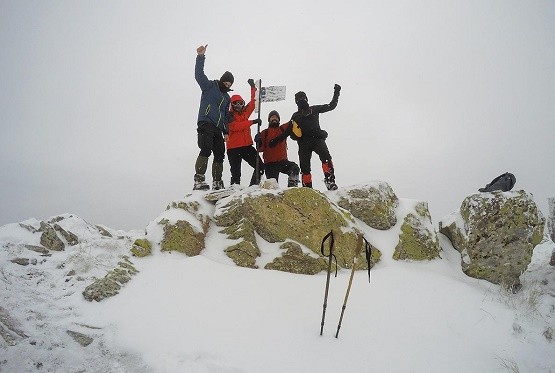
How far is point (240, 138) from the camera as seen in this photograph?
7656mm

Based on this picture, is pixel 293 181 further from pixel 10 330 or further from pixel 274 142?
pixel 10 330

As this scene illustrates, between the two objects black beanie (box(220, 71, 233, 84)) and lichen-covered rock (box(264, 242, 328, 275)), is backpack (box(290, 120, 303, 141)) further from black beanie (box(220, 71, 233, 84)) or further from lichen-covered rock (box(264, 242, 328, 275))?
lichen-covered rock (box(264, 242, 328, 275))

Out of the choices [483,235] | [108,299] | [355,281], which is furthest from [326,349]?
[483,235]

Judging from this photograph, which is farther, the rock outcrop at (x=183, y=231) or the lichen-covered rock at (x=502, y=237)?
the lichen-covered rock at (x=502, y=237)

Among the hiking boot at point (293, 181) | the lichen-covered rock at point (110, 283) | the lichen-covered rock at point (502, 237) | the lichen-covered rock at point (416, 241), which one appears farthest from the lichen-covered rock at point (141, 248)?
the lichen-covered rock at point (502, 237)

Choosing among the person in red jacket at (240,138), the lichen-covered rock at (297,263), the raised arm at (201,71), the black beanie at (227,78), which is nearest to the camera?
the lichen-covered rock at (297,263)

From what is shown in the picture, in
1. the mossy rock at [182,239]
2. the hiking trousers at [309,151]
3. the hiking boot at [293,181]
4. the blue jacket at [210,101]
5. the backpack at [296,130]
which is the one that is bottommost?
the mossy rock at [182,239]

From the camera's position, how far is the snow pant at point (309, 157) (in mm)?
7496

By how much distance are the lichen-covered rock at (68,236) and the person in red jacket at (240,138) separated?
144 inches

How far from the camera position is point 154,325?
3.54 m

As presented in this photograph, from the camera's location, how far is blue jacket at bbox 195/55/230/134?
271 inches

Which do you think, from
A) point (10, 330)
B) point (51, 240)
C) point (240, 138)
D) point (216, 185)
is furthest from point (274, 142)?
point (10, 330)

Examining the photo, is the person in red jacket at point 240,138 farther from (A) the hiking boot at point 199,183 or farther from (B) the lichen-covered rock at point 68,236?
(B) the lichen-covered rock at point 68,236

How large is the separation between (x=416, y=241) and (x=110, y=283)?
5.75 m
